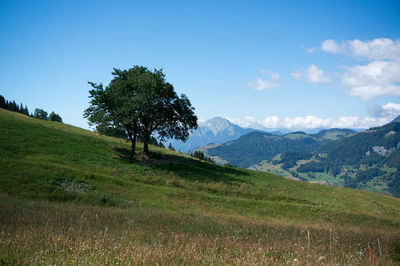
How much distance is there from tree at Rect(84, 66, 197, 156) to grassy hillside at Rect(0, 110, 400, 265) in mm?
5202

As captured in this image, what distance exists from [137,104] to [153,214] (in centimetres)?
2490

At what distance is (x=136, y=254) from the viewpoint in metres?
5.06

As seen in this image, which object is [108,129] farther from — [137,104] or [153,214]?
[153,214]

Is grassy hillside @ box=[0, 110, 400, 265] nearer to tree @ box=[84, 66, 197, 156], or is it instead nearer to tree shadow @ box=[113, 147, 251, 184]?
tree shadow @ box=[113, 147, 251, 184]

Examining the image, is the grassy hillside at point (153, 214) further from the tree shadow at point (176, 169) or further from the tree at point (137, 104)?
the tree at point (137, 104)

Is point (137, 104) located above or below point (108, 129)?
above

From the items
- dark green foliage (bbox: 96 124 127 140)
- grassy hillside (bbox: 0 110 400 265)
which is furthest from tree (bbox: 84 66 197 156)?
grassy hillside (bbox: 0 110 400 265)

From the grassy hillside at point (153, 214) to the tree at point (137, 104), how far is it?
5.20 meters

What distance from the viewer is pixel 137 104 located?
35.6 metres

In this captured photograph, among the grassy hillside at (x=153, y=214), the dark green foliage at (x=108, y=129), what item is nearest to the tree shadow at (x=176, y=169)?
the grassy hillside at (x=153, y=214)

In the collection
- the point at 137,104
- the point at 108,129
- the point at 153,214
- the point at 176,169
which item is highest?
the point at 137,104

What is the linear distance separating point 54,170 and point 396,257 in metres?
26.3

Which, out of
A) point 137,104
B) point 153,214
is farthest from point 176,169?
point 153,214

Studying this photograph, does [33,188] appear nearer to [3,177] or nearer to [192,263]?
[3,177]
